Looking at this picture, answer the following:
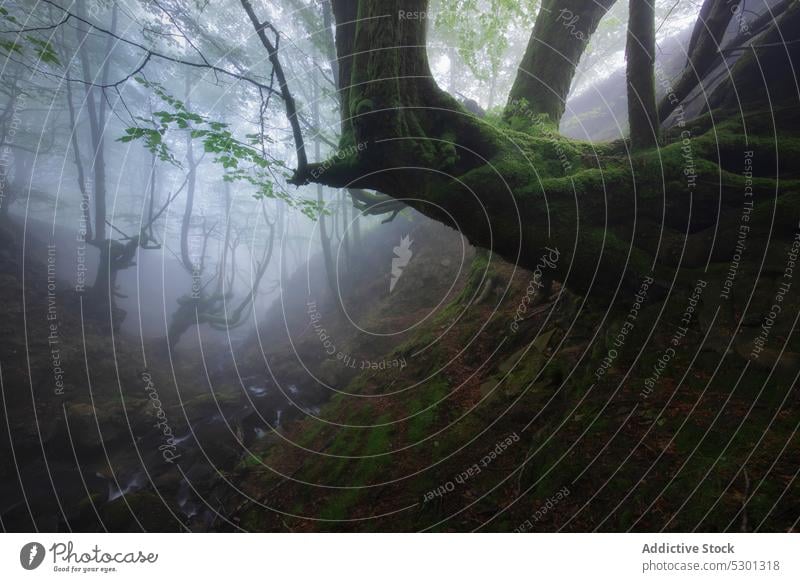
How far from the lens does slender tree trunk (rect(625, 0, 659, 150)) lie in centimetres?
350

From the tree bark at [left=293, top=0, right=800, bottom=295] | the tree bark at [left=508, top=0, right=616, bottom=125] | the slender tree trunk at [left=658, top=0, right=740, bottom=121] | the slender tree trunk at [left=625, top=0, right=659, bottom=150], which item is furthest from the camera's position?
the tree bark at [left=508, top=0, right=616, bottom=125]

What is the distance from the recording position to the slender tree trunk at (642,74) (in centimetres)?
350

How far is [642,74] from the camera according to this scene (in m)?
3.75

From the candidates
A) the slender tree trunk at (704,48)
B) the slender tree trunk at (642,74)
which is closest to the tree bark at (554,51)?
the slender tree trunk at (704,48)

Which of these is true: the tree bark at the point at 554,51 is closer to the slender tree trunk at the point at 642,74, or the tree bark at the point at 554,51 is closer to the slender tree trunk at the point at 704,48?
the slender tree trunk at the point at 704,48

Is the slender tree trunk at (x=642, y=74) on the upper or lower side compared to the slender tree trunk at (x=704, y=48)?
lower

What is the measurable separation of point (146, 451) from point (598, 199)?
13.4 meters

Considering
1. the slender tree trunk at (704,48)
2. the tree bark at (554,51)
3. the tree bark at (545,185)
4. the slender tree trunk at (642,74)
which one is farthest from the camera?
the tree bark at (554,51)

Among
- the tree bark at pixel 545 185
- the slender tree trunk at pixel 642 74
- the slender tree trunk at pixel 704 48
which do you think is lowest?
the tree bark at pixel 545 185

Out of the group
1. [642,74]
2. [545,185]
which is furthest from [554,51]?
[545,185]

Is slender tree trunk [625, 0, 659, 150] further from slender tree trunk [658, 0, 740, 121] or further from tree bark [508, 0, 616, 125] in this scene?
tree bark [508, 0, 616, 125]

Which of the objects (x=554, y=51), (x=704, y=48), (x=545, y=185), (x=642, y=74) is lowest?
(x=545, y=185)

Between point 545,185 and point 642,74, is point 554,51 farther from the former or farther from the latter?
point 545,185

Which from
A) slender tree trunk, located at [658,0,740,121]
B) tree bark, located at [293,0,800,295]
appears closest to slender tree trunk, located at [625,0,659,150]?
tree bark, located at [293,0,800,295]
